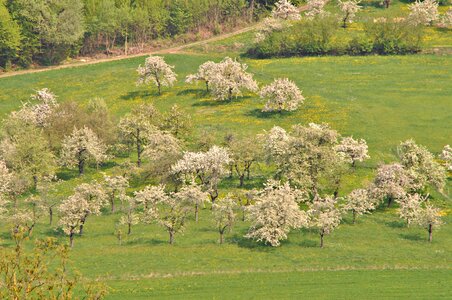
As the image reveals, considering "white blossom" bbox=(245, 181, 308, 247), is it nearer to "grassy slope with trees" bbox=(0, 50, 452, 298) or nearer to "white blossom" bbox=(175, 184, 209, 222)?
"grassy slope with trees" bbox=(0, 50, 452, 298)

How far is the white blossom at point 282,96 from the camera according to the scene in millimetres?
141875

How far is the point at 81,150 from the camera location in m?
116

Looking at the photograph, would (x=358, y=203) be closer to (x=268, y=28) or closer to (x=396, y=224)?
(x=396, y=224)

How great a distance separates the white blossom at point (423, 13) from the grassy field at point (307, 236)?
21768mm

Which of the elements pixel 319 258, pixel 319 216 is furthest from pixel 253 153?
pixel 319 258

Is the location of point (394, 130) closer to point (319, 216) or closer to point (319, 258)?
point (319, 216)

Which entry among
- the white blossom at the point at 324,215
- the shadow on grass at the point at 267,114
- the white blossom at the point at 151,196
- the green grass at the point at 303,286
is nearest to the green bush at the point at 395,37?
the shadow on grass at the point at 267,114

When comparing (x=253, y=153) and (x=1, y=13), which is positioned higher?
(x=1, y=13)

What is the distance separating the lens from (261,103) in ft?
493

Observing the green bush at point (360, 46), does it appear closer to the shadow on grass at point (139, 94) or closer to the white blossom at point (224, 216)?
the shadow on grass at point (139, 94)

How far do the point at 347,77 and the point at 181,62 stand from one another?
4179 centimetres

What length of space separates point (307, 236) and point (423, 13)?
11512cm

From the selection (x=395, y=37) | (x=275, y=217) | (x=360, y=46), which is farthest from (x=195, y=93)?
(x=275, y=217)

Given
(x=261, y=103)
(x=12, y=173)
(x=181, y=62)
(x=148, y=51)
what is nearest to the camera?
(x=12, y=173)
